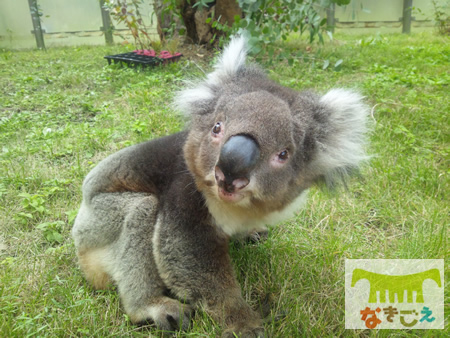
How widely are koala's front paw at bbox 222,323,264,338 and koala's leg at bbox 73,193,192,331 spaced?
0.83 feet

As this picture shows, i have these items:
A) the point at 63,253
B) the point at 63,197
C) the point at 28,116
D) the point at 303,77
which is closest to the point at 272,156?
the point at 63,253

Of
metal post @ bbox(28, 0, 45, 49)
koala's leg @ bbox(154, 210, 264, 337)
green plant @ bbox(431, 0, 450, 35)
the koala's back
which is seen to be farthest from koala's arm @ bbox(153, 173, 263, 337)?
green plant @ bbox(431, 0, 450, 35)

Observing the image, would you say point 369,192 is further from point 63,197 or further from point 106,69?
point 106,69

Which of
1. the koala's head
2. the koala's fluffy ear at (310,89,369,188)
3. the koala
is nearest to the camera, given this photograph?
the koala's head

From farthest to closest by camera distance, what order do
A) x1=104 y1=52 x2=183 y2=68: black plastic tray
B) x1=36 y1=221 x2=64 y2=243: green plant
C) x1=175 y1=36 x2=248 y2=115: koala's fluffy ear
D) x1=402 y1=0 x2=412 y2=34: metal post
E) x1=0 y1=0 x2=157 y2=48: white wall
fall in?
x1=402 y1=0 x2=412 y2=34: metal post
x1=0 y1=0 x2=157 y2=48: white wall
x1=104 y1=52 x2=183 y2=68: black plastic tray
x1=36 y1=221 x2=64 y2=243: green plant
x1=175 y1=36 x2=248 y2=115: koala's fluffy ear

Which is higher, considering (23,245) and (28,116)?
(28,116)

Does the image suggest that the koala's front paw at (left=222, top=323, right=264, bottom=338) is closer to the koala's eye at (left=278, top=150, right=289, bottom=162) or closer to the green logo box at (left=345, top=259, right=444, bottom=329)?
the green logo box at (left=345, top=259, right=444, bottom=329)

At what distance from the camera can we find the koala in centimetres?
Result: 181

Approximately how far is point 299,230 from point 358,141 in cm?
97

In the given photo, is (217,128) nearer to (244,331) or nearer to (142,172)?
(142,172)

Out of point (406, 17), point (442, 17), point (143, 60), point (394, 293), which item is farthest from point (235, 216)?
point (406, 17)

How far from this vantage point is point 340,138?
204 cm

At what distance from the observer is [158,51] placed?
754 cm

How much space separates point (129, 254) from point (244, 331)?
0.82 m
